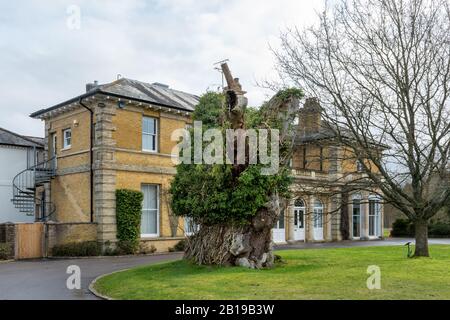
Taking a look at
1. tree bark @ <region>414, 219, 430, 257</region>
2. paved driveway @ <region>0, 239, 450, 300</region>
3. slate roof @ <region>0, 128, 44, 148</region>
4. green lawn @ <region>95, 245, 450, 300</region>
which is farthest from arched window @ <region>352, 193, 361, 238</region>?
slate roof @ <region>0, 128, 44, 148</region>

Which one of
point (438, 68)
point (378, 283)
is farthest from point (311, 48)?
point (378, 283)

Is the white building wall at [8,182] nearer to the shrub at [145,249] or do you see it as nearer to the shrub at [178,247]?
the shrub at [145,249]

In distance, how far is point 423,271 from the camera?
13.5 metres

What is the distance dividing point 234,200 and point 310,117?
5.50 metres

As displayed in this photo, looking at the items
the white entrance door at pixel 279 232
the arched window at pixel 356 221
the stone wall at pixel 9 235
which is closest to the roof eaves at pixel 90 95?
the stone wall at pixel 9 235

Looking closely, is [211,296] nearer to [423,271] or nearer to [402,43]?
[423,271]

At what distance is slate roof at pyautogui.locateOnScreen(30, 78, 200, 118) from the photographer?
2419 cm

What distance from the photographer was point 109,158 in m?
23.6

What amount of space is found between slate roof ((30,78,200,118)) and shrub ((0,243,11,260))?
766 centimetres

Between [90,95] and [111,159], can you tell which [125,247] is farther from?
[90,95]

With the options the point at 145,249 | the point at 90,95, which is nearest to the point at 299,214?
the point at 145,249

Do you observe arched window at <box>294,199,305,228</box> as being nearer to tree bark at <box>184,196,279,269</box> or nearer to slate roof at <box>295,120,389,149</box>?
slate roof at <box>295,120,389,149</box>

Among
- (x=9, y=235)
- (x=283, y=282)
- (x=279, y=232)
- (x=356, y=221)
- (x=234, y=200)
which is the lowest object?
(x=279, y=232)
